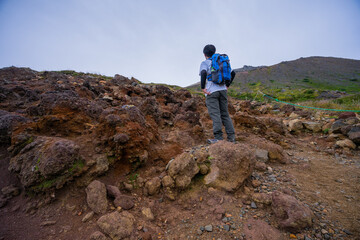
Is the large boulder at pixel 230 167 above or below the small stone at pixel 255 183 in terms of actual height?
above

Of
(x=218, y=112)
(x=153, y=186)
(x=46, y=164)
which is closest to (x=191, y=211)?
(x=153, y=186)

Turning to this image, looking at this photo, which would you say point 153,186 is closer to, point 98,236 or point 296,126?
point 98,236

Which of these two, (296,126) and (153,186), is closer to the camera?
(153,186)

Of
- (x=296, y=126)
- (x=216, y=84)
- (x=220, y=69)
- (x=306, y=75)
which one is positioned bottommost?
(x=296, y=126)

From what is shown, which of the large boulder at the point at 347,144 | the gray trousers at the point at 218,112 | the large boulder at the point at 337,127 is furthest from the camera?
the large boulder at the point at 337,127

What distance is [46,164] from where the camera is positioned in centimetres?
177

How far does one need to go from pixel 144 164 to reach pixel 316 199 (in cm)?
245

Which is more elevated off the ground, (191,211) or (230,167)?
(230,167)

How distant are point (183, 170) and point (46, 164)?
1.70m

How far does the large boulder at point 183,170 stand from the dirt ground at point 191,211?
5.8 inches

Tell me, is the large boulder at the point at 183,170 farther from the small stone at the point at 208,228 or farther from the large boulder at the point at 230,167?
the small stone at the point at 208,228

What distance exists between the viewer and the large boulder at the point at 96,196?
5.72ft

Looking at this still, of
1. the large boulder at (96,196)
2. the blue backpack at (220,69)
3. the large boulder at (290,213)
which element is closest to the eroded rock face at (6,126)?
the large boulder at (96,196)

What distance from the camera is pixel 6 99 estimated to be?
15.7 ft
